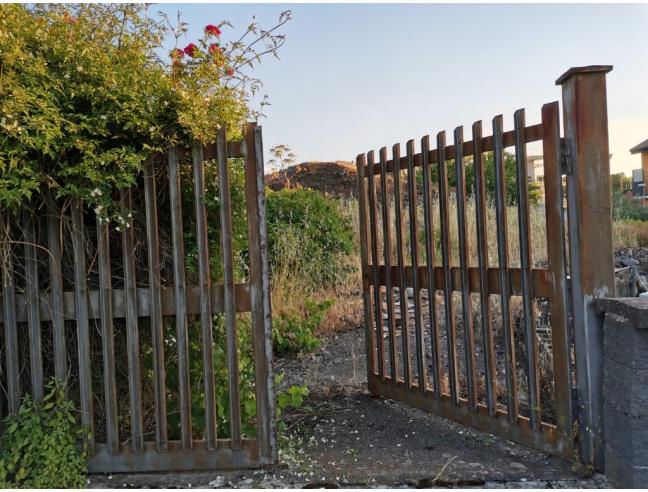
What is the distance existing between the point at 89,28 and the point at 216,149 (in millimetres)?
933

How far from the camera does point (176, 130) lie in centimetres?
359

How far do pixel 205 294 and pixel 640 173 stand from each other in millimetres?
33187

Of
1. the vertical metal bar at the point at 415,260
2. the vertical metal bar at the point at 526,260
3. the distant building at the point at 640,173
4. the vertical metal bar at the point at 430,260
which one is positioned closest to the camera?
the vertical metal bar at the point at 526,260

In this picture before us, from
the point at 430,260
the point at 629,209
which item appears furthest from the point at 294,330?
the point at 629,209

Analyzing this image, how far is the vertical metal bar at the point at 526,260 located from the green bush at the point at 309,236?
4.83m

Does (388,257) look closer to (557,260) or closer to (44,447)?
(557,260)

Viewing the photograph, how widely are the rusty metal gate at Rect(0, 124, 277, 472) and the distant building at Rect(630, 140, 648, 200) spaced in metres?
23.2

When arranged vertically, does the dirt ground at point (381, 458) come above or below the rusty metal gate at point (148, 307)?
below


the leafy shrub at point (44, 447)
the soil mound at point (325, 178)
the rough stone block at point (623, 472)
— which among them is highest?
the soil mound at point (325, 178)

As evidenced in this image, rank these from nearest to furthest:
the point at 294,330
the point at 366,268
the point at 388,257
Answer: the point at 388,257 < the point at 366,268 < the point at 294,330

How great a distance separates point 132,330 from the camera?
3.71 meters

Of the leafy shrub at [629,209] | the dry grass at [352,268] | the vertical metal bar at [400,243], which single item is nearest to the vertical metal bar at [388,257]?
the vertical metal bar at [400,243]

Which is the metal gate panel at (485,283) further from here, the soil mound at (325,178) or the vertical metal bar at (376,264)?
the soil mound at (325,178)

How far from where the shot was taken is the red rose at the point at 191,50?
3.68 meters
